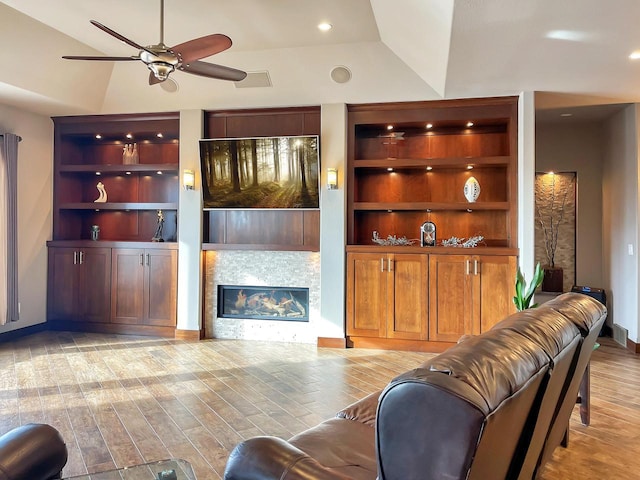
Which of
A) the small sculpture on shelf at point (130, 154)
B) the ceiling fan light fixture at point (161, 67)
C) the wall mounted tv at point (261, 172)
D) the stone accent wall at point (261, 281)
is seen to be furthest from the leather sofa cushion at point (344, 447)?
the small sculpture on shelf at point (130, 154)

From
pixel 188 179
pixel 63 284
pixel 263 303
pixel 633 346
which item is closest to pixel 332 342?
pixel 263 303

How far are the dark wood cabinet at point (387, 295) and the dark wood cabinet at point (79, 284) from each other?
10.3 ft

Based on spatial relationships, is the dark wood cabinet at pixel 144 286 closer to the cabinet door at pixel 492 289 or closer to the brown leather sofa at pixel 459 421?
the cabinet door at pixel 492 289

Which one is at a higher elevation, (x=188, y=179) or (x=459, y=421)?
(x=188, y=179)

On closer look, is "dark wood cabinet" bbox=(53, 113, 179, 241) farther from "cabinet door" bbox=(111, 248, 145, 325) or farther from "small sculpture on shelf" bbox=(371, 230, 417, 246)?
"small sculpture on shelf" bbox=(371, 230, 417, 246)

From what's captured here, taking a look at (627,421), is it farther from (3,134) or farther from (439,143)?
(3,134)

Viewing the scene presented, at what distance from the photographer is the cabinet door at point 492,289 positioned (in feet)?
15.4

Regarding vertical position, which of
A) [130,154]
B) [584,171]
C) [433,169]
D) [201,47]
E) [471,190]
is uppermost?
[201,47]

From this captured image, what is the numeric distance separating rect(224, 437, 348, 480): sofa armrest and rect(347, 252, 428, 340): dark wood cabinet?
3.78 meters

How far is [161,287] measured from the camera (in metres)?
5.49

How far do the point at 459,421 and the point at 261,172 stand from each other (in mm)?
4603

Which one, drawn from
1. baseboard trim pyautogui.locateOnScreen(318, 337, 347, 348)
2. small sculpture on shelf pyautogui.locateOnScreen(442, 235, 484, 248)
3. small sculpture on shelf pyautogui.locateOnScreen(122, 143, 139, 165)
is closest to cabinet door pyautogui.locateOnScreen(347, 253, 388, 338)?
baseboard trim pyautogui.locateOnScreen(318, 337, 347, 348)

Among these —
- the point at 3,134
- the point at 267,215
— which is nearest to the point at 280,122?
the point at 267,215

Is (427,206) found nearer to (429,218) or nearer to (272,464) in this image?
(429,218)
